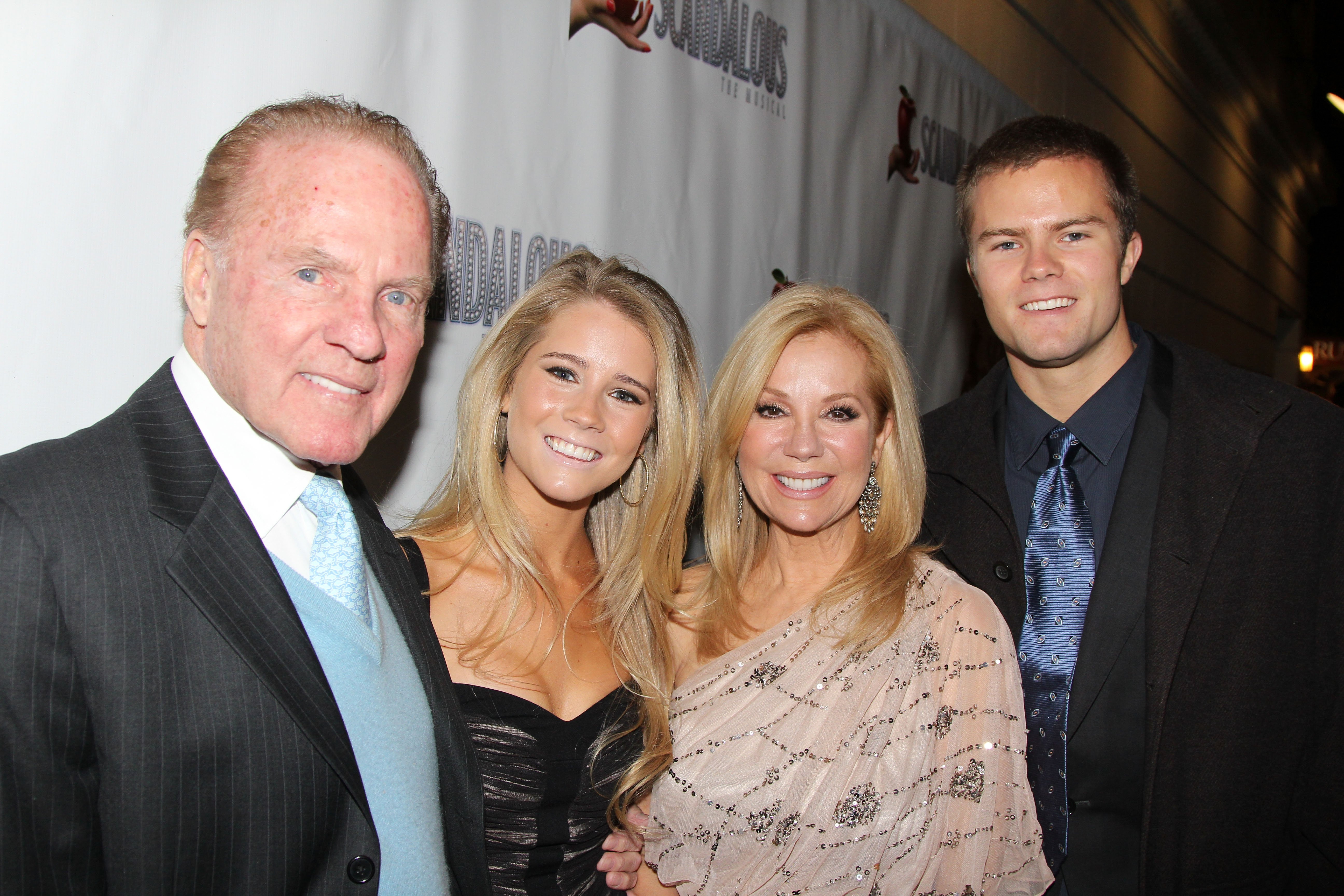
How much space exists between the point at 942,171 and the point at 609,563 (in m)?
2.80

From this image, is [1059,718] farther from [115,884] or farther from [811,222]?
[811,222]

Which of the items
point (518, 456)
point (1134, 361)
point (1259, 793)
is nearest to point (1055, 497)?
point (1134, 361)

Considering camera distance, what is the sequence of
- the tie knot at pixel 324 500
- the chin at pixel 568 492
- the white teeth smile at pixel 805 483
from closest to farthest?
the tie knot at pixel 324 500, the chin at pixel 568 492, the white teeth smile at pixel 805 483

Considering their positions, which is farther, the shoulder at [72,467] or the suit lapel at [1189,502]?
the suit lapel at [1189,502]

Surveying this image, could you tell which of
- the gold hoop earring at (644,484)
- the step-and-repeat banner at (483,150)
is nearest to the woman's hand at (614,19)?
the step-and-repeat banner at (483,150)

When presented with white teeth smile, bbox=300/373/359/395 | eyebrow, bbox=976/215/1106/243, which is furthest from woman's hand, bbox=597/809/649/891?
eyebrow, bbox=976/215/1106/243

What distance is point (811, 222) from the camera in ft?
10.2

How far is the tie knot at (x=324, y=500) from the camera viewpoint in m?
1.25

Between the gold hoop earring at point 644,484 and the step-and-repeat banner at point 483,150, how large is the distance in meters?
0.43

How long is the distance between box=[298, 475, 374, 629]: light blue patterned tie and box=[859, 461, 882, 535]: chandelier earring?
3.80ft

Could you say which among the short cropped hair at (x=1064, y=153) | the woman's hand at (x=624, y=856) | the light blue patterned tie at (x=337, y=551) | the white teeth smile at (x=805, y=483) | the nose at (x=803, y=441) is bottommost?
the woman's hand at (x=624, y=856)

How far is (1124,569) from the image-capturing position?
1805mm

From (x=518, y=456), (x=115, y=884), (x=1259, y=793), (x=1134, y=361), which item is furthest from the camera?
(x=1134, y=361)

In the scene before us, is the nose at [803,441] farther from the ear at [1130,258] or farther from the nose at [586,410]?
the ear at [1130,258]
